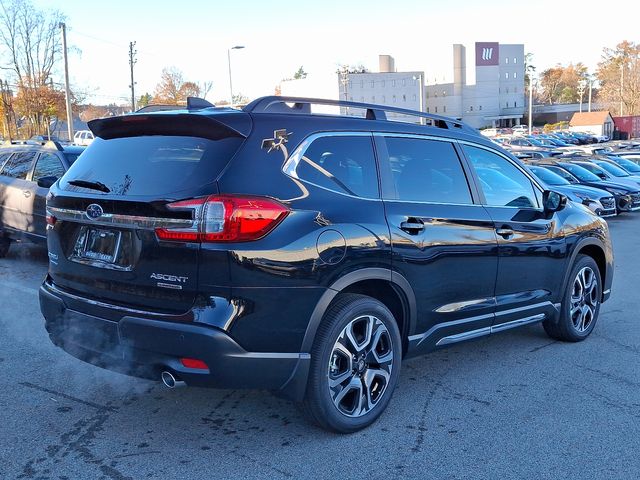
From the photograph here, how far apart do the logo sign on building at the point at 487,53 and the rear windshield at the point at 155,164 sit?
395 ft

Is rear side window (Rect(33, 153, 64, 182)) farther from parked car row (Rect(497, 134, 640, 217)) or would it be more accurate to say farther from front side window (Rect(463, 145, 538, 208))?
parked car row (Rect(497, 134, 640, 217))

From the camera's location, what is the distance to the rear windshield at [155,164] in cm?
346

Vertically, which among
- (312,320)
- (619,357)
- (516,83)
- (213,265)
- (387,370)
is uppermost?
(516,83)

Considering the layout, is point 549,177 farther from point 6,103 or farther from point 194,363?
point 6,103

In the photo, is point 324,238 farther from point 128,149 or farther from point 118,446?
point 118,446

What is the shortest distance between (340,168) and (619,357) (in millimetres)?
3150

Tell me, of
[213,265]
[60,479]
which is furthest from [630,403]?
[60,479]

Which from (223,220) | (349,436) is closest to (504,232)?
(349,436)

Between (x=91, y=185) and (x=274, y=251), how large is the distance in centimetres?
130

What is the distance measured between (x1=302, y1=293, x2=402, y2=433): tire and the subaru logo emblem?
1405 millimetres

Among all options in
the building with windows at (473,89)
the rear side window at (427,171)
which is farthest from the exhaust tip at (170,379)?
the building with windows at (473,89)

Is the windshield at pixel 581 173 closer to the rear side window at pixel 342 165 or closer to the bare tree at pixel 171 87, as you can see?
the rear side window at pixel 342 165

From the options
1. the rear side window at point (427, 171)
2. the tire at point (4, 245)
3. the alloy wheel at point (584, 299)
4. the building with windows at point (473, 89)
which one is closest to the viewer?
the rear side window at point (427, 171)

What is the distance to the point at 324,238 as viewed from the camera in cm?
358
